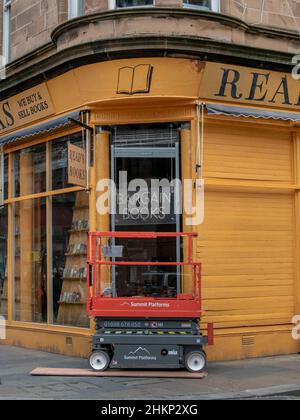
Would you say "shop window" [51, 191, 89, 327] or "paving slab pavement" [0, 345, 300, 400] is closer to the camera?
"paving slab pavement" [0, 345, 300, 400]

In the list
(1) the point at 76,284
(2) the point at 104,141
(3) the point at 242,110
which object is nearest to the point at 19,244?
(1) the point at 76,284

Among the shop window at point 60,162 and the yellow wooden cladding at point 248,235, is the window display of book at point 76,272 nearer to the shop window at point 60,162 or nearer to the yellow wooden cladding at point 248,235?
the shop window at point 60,162

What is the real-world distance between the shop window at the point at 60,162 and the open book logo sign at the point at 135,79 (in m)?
1.63

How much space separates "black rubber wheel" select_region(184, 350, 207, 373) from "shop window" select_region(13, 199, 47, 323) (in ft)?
13.1

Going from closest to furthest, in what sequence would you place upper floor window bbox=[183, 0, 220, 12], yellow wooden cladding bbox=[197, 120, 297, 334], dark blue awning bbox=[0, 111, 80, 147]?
yellow wooden cladding bbox=[197, 120, 297, 334] → upper floor window bbox=[183, 0, 220, 12] → dark blue awning bbox=[0, 111, 80, 147]

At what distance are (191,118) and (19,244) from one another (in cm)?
501

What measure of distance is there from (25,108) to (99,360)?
5684mm

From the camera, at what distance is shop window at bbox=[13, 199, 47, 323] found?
1296cm

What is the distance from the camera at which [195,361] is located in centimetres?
966

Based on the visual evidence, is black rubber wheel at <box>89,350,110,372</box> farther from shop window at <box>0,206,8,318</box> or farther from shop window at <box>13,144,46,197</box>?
A: shop window at <box>0,206,8,318</box>

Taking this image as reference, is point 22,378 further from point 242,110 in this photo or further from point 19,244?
point 242,110

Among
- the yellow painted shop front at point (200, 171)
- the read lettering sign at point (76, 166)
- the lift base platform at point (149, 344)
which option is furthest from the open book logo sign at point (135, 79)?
the lift base platform at point (149, 344)

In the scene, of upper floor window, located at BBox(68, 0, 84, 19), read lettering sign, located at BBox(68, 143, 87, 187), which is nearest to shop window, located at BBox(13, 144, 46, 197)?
read lettering sign, located at BBox(68, 143, 87, 187)

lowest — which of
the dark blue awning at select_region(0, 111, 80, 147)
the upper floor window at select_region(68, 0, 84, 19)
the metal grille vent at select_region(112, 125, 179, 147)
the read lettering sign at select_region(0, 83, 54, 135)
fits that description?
the metal grille vent at select_region(112, 125, 179, 147)
